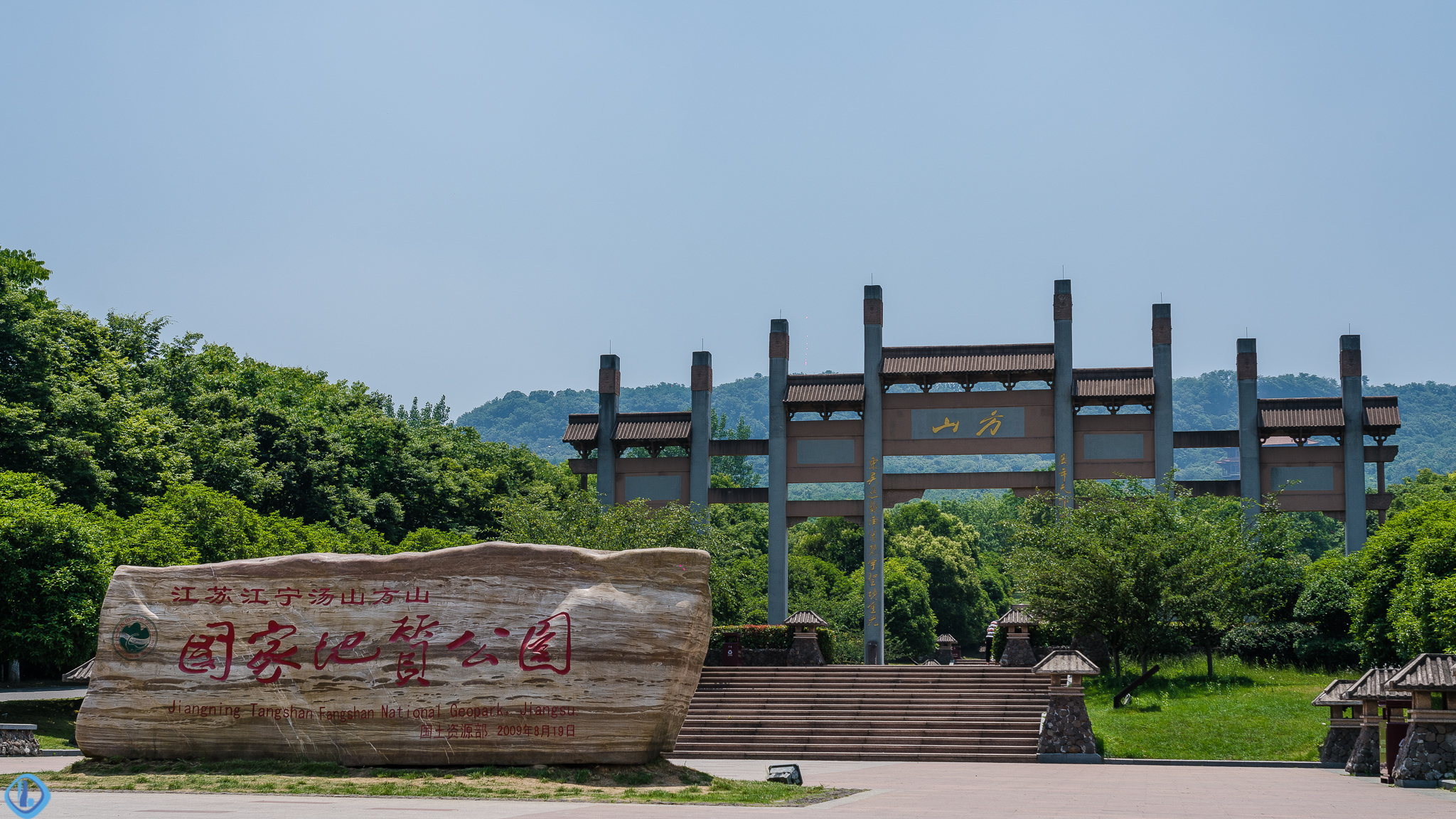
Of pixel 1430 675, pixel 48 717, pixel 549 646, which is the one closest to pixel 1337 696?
pixel 1430 675

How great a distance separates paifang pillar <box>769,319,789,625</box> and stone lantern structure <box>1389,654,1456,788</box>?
1793 centimetres

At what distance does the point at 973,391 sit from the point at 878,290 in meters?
3.63

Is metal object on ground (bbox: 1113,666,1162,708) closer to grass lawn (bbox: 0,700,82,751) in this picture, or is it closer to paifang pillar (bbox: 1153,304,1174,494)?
paifang pillar (bbox: 1153,304,1174,494)

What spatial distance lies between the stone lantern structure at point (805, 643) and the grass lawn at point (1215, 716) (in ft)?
18.6

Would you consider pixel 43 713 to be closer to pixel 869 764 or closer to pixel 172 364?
pixel 869 764

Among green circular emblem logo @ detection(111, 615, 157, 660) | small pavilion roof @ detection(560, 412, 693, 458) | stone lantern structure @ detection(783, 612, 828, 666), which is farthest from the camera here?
small pavilion roof @ detection(560, 412, 693, 458)

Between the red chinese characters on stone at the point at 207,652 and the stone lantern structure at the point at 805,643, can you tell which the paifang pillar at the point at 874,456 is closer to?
the stone lantern structure at the point at 805,643

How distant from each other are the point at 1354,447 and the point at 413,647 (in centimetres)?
2488

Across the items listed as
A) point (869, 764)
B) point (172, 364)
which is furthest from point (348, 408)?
point (869, 764)

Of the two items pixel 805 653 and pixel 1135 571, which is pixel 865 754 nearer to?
pixel 805 653

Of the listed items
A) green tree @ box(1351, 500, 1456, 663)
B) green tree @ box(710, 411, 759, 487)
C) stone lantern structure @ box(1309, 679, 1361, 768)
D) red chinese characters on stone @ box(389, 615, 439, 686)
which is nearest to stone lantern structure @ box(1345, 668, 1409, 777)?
stone lantern structure @ box(1309, 679, 1361, 768)

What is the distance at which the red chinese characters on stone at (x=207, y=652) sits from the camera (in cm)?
1399

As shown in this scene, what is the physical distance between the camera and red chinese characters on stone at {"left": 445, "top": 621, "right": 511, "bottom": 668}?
44.7 feet

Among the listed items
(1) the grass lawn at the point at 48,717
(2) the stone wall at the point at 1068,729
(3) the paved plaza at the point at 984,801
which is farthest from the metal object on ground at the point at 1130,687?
(1) the grass lawn at the point at 48,717
